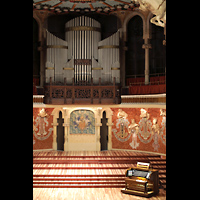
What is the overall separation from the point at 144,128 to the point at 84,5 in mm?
6496

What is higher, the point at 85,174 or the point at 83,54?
the point at 83,54

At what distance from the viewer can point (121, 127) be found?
14.2 metres

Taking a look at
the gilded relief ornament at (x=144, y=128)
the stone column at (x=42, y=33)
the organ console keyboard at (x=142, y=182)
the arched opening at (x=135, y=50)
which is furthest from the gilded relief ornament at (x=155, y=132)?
the stone column at (x=42, y=33)

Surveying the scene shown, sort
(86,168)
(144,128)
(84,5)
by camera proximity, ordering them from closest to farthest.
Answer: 1. (86,168)
2. (144,128)
3. (84,5)

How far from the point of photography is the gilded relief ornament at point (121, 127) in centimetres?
1404

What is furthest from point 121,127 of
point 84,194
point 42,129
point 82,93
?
point 84,194

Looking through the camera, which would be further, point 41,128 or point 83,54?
point 41,128

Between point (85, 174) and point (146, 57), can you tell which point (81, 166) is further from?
point (146, 57)

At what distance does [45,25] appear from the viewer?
47.2 ft
